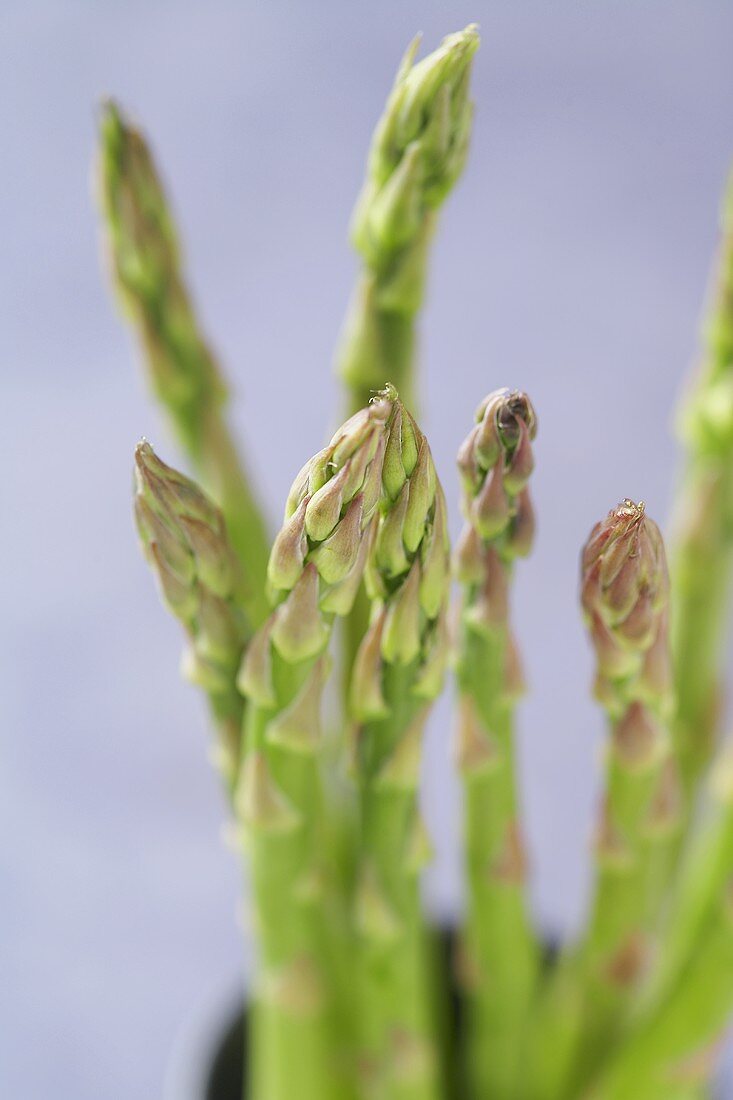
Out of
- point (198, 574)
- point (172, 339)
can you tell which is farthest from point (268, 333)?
point (198, 574)

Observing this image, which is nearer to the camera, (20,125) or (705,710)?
(705,710)

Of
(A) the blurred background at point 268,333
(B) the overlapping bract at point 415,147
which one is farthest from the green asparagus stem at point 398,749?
(A) the blurred background at point 268,333

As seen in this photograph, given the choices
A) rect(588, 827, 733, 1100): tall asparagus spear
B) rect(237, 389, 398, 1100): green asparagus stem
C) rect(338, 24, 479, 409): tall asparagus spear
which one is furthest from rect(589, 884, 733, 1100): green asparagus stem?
rect(338, 24, 479, 409): tall asparagus spear

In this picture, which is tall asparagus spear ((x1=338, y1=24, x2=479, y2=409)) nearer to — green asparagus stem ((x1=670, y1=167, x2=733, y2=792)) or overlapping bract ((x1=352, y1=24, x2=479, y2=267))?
overlapping bract ((x1=352, y1=24, x2=479, y2=267))

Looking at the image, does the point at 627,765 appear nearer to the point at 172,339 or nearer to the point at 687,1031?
the point at 687,1031

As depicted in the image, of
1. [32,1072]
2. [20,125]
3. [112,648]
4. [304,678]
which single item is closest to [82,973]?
[32,1072]

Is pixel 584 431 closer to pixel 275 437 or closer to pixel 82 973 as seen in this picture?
pixel 275 437
